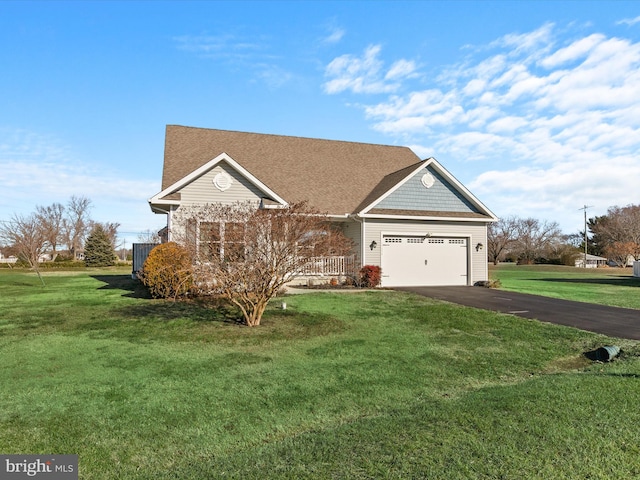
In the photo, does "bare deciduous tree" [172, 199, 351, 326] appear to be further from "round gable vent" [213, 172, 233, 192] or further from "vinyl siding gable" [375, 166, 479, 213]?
"vinyl siding gable" [375, 166, 479, 213]

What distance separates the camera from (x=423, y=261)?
1891 cm

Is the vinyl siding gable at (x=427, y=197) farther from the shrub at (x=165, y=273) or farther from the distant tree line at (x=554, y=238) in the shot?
the distant tree line at (x=554, y=238)

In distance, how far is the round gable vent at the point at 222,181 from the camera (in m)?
16.2

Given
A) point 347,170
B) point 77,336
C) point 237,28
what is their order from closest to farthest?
point 77,336, point 237,28, point 347,170

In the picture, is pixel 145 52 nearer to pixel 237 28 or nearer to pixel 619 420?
pixel 237 28

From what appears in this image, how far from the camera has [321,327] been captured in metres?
9.26

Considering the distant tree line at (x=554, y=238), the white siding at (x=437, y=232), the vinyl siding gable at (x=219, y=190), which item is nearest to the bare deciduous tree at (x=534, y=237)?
the distant tree line at (x=554, y=238)

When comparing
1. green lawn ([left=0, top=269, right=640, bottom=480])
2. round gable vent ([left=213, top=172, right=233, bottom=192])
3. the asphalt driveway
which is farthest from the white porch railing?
green lawn ([left=0, top=269, right=640, bottom=480])

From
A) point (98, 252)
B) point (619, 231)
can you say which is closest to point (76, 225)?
point (98, 252)

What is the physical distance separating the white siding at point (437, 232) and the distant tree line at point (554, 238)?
33.9m

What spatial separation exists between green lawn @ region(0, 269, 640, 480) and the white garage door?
889 cm

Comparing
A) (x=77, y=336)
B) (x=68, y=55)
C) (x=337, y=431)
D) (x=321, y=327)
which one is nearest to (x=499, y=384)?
(x=337, y=431)

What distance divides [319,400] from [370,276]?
41.6 feet

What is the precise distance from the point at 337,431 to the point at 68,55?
617 inches
